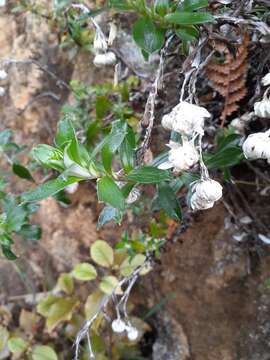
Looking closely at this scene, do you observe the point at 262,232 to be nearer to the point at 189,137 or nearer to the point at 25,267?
the point at 189,137

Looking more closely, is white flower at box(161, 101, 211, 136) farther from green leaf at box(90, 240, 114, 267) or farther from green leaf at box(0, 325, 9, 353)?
green leaf at box(0, 325, 9, 353)

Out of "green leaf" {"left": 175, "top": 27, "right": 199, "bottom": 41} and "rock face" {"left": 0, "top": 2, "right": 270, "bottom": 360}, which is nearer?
"green leaf" {"left": 175, "top": 27, "right": 199, "bottom": 41}

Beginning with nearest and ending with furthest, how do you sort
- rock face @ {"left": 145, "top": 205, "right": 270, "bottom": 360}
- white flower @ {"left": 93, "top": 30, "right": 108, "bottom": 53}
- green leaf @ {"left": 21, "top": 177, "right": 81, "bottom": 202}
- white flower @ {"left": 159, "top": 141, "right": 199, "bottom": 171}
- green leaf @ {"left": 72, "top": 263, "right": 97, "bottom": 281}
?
white flower @ {"left": 159, "top": 141, "right": 199, "bottom": 171}
green leaf @ {"left": 21, "top": 177, "right": 81, "bottom": 202}
white flower @ {"left": 93, "top": 30, "right": 108, "bottom": 53}
rock face @ {"left": 145, "top": 205, "right": 270, "bottom": 360}
green leaf @ {"left": 72, "top": 263, "right": 97, "bottom": 281}

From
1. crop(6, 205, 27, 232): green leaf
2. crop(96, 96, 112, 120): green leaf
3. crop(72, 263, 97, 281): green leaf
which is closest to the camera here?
crop(6, 205, 27, 232): green leaf

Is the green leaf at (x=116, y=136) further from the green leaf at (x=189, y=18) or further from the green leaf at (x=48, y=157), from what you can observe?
the green leaf at (x=189, y=18)

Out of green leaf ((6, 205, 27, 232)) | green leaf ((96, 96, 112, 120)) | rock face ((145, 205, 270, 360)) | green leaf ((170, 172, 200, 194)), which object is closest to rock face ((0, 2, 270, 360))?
rock face ((145, 205, 270, 360))

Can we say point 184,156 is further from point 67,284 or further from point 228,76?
point 67,284

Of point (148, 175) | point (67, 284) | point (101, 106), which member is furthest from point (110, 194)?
point (67, 284)

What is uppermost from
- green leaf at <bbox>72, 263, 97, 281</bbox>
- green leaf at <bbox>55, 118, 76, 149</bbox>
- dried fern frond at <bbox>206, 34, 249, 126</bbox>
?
green leaf at <bbox>55, 118, 76, 149</bbox>
